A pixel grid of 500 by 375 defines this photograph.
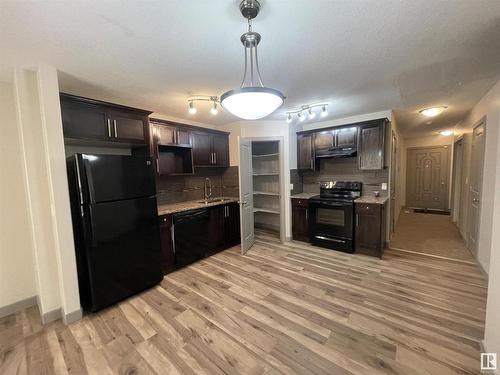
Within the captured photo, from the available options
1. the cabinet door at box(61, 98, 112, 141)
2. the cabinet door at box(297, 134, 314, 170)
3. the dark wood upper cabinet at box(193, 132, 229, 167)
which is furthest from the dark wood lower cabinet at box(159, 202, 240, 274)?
the cabinet door at box(297, 134, 314, 170)

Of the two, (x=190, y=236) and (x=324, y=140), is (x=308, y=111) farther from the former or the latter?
(x=190, y=236)

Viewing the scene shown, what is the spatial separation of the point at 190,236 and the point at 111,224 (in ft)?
4.08

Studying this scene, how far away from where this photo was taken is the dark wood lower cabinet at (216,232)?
303 centimetres

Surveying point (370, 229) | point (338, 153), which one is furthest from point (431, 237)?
point (338, 153)

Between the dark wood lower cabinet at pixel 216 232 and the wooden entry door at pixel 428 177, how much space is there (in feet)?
21.6

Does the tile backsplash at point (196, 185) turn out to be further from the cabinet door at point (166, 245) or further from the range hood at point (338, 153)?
the range hood at point (338, 153)

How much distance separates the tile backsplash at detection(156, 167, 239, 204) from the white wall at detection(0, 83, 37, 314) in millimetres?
1628

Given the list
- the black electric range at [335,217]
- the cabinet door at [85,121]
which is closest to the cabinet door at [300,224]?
the black electric range at [335,217]

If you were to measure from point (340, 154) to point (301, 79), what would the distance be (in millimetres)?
2109

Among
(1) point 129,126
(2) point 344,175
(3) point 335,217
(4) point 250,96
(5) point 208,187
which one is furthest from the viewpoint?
(5) point 208,187

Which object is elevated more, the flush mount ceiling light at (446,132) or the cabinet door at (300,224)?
the flush mount ceiling light at (446,132)

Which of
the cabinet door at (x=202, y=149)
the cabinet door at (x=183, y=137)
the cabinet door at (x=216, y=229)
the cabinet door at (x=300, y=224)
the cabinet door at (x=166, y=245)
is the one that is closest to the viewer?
the cabinet door at (x=166, y=245)

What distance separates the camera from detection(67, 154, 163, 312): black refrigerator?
2166 mm

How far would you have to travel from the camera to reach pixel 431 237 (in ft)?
14.1
